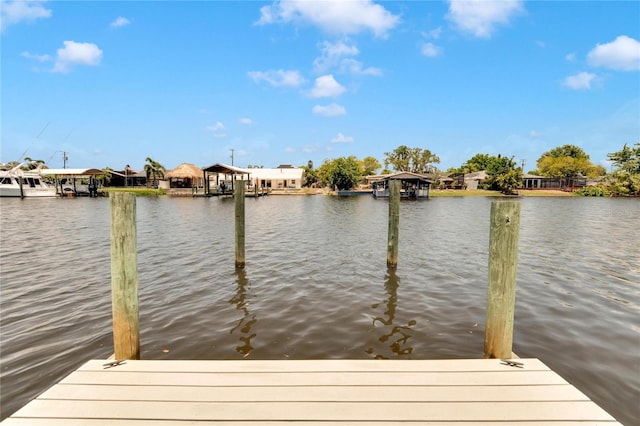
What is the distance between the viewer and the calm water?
5094mm

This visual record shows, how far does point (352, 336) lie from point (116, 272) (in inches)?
148

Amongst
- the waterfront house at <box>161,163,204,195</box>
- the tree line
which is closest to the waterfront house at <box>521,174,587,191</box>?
the tree line

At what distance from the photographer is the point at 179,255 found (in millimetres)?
12227

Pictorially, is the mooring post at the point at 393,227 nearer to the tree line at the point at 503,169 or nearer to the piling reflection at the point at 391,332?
the piling reflection at the point at 391,332

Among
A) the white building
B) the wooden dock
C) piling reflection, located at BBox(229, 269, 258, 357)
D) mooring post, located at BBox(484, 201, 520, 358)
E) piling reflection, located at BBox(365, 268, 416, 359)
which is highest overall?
the white building

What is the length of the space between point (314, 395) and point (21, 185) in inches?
2412

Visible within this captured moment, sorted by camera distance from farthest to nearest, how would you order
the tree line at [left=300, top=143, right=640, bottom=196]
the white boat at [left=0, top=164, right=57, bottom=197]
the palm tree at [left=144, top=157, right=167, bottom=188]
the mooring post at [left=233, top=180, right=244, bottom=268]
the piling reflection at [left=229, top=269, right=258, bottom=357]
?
1. the palm tree at [left=144, top=157, right=167, bottom=188]
2. the tree line at [left=300, top=143, right=640, bottom=196]
3. the white boat at [left=0, top=164, right=57, bottom=197]
4. the mooring post at [left=233, top=180, right=244, bottom=268]
5. the piling reflection at [left=229, top=269, right=258, bottom=357]

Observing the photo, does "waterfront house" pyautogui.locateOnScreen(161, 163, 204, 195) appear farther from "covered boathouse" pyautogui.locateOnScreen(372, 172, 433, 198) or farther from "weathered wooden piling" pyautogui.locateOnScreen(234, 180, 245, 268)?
"weathered wooden piling" pyautogui.locateOnScreen(234, 180, 245, 268)

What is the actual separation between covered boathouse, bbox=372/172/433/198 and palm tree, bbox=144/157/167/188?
4893 centimetres

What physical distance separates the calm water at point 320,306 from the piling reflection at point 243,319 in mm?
27

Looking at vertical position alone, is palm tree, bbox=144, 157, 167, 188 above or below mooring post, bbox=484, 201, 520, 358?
above

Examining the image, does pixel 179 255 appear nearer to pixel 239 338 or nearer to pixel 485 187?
pixel 239 338

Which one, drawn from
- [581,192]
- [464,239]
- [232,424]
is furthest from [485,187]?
[232,424]

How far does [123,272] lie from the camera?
4.04 m
